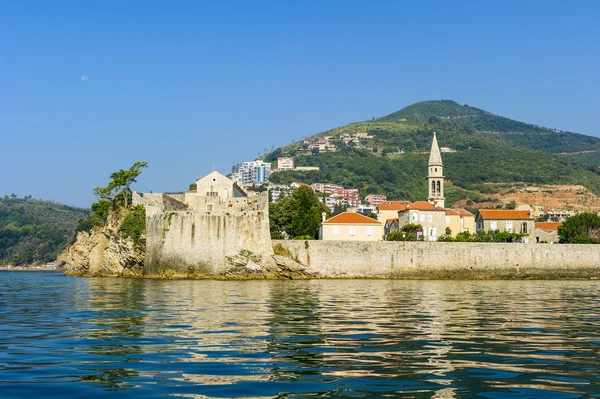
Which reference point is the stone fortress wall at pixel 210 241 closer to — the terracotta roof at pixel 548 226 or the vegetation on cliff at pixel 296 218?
the vegetation on cliff at pixel 296 218

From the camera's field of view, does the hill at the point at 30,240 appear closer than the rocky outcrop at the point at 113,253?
No

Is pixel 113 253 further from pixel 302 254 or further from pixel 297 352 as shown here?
pixel 297 352

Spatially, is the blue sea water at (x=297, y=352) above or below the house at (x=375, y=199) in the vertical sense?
below

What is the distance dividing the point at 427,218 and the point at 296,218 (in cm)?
1288

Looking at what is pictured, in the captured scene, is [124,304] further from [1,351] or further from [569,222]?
[569,222]

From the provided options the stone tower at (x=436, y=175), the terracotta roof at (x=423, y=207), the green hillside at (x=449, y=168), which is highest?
the green hillside at (x=449, y=168)

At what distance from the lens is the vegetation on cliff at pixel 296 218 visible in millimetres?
55531

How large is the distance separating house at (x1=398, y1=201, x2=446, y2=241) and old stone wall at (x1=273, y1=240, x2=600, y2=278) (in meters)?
15.5

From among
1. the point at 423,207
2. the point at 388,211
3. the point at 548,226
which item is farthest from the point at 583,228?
the point at 388,211

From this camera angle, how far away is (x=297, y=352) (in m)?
11.6

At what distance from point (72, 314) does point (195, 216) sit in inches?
1012

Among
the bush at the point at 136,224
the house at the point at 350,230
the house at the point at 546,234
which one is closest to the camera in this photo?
the bush at the point at 136,224

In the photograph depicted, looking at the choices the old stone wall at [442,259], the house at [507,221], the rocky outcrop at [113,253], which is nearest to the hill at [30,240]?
the rocky outcrop at [113,253]

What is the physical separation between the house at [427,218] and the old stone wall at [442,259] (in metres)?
15.5
